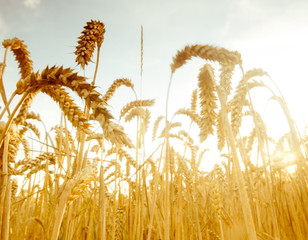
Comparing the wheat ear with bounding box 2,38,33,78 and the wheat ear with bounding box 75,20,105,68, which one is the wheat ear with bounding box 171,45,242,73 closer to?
the wheat ear with bounding box 75,20,105,68

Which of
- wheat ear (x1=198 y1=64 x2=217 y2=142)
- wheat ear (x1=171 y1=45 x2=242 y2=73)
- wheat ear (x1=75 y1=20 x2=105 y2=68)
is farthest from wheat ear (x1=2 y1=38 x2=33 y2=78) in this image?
wheat ear (x1=198 y1=64 x2=217 y2=142)

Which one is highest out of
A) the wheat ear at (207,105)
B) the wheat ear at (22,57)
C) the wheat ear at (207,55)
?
the wheat ear at (22,57)

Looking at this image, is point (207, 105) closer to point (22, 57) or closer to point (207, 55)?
point (207, 55)

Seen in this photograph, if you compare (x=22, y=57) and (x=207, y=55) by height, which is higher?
(x=22, y=57)

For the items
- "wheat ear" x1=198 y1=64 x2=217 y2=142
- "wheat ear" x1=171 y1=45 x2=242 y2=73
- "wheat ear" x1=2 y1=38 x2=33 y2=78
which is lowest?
"wheat ear" x1=198 y1=64 x2=217 y2=142

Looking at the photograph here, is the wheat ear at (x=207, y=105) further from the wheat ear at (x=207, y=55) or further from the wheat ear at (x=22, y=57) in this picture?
the wheat ear at (x=22, y=57)

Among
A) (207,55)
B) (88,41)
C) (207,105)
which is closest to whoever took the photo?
(207,55)

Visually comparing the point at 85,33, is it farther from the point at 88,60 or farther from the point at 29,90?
the point at 29,90

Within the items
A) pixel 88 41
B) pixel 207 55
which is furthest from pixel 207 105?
pixel 88 41

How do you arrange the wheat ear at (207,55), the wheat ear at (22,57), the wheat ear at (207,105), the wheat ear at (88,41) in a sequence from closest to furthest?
the wheat ear at (207,55) → the wheat ear at (207,105) → the wheat ear at (88,41) → the wheat ear at (22,57)

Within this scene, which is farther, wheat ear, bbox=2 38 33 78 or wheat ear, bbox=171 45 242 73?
wheat ear, bbox=2 38 33 78

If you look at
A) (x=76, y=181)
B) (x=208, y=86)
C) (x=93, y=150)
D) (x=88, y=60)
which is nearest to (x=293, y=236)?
(x=208, y=86)

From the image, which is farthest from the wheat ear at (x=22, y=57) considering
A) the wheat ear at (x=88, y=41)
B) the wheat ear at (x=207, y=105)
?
the wheat ear at (x=207, y=105)

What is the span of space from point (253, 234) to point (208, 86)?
0.88 metres
